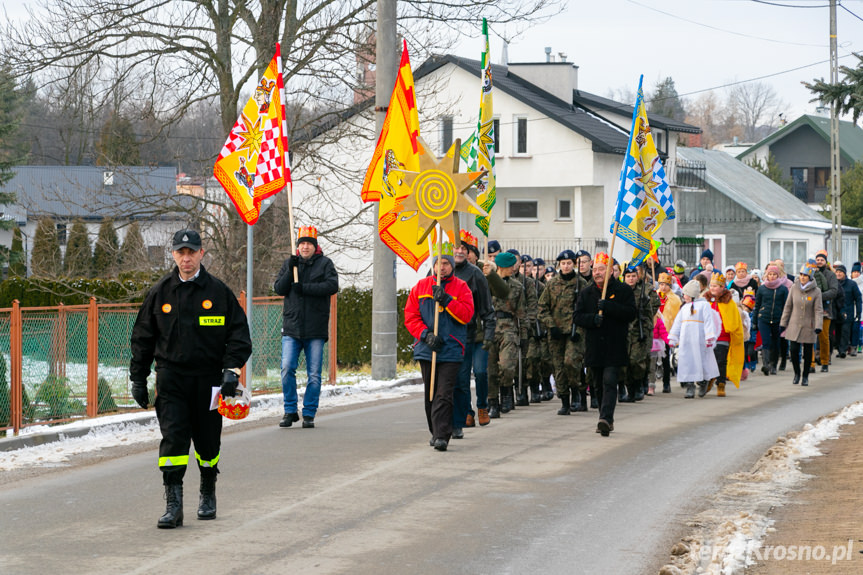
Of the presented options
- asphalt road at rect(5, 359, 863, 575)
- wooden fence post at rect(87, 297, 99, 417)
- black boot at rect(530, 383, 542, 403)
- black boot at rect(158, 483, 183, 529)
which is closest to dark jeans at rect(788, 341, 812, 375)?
black boot at rect(530, 383, 542, 403)

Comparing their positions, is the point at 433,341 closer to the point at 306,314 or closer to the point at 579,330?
the point at 306,314

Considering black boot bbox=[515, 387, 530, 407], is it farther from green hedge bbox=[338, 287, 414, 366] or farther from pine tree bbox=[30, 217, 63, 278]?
green hedge bbox=[338, 287, 414, 366]

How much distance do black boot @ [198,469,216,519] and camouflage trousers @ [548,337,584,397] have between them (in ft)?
23.1

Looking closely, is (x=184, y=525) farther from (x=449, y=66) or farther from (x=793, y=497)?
(x=449, y=66)

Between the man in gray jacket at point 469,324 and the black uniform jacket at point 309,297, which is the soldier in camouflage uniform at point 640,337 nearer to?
the man in gray jacket at point 469,324

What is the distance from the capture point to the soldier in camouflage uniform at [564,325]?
14312mm

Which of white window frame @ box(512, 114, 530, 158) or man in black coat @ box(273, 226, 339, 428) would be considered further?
white window frame @ box(512, 114, 530, 158)

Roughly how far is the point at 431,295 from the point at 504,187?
32.3m

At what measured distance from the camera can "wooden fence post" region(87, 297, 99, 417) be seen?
13.6 m

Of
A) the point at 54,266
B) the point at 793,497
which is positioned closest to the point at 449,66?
the point at 54,266

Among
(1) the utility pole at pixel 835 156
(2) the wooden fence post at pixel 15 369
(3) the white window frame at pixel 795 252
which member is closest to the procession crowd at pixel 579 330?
Result: (2) the wooden fence post at pixel 15 369

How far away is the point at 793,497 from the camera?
9133 millimetres

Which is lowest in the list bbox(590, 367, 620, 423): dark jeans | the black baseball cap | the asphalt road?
the asphalt road

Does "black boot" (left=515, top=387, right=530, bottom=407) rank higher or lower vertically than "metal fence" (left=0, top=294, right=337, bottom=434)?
lower
